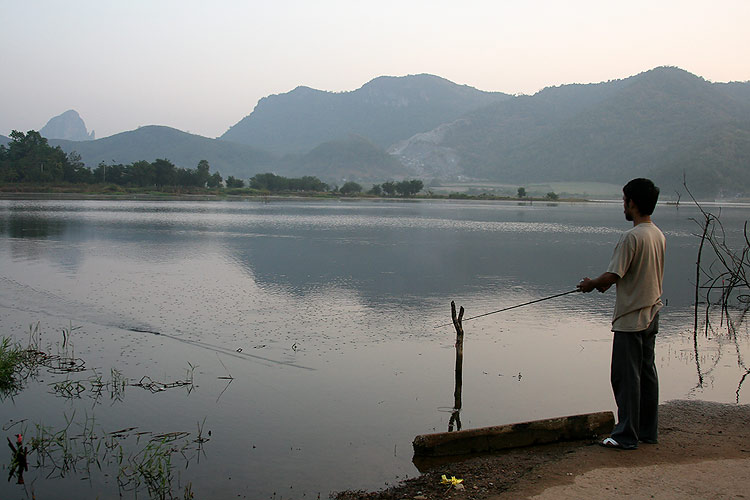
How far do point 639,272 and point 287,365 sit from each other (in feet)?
22.0

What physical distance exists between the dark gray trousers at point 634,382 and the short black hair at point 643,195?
3.46 ft

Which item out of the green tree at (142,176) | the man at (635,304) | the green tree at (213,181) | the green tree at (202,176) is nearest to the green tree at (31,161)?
the green tree at (142,176)

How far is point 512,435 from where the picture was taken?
6.89 m

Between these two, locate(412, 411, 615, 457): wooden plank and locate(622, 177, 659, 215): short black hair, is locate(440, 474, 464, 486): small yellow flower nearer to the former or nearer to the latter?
locate(412, 411, 615, 457): wooden plank

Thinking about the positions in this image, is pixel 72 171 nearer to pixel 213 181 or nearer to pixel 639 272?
pixel 213 181

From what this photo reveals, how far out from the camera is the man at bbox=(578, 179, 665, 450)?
19.7ft

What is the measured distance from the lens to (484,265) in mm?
26500

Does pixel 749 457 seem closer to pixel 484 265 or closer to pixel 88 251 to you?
pixel 484 265

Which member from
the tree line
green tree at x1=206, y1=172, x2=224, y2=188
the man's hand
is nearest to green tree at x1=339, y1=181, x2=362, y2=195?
the tree line

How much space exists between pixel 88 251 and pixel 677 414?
25655mm

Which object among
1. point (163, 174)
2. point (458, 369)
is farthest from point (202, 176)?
point (458, 369)

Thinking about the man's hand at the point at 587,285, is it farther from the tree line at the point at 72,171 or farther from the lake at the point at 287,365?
the tree line at the point at 72,171

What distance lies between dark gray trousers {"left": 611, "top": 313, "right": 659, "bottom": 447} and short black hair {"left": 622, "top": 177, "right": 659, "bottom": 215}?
1.05 meters

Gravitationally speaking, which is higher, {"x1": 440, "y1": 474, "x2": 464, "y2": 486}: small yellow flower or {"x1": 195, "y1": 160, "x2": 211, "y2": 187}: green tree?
{"x1": 195, "y1": 160, "x2": 211, "y2": 187}: green tree
